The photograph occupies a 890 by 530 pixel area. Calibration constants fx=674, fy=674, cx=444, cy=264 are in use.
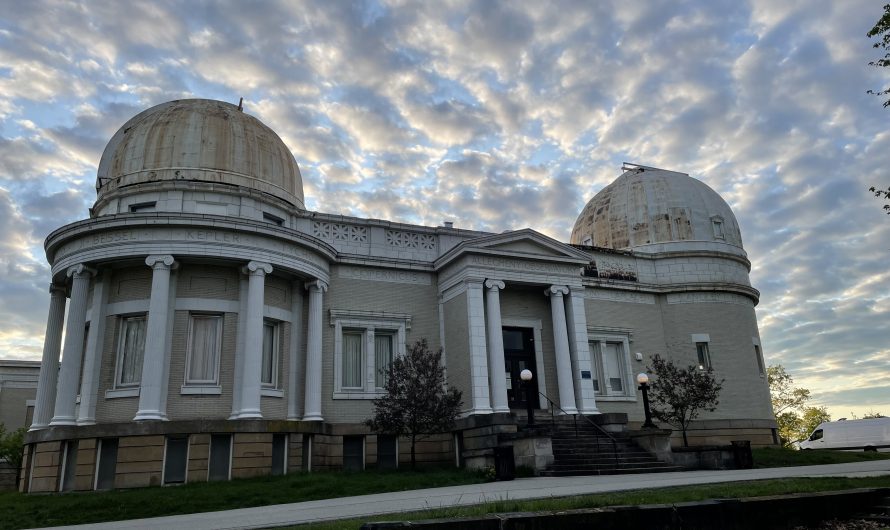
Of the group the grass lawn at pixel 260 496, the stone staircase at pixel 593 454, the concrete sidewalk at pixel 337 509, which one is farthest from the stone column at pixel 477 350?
the concrete sidewalk at pixel 337 509

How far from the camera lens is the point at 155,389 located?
21.0 metres

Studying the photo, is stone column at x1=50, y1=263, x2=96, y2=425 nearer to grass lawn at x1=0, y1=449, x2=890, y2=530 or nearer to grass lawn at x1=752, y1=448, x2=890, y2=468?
grass lawn at x1=0, y1=449, x2=890, y2=530

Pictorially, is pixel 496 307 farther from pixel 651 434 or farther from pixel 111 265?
A: pixel 111 265

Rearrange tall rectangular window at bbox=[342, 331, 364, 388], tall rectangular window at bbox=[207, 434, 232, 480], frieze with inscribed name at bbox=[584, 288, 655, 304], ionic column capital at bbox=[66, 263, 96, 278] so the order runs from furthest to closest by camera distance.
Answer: frieze with inscribed name at bbox=[584, 288, 655, 304]
tall rectangular window at bbox=[342, 331, 364, 388]
ionic column capital at bbox=[66, 263, 96, 278]
tall rectangular window at bbox=[207, 434, 232, 480]

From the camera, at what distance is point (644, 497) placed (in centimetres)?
1140

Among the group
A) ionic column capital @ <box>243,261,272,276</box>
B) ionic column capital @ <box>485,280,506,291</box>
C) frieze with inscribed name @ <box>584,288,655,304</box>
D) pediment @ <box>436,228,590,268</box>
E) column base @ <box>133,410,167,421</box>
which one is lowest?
column base @ <box>133,410,167,421</box>

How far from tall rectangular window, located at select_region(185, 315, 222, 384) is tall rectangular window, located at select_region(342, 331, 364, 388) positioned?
486cm

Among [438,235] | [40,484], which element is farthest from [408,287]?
[40,484]

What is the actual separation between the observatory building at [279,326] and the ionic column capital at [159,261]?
0.16 ft

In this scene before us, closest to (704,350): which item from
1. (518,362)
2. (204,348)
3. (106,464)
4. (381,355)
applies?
(518,362)

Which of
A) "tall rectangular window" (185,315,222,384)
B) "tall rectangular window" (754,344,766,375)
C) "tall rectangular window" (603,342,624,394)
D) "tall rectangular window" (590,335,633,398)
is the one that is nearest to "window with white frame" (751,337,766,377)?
"tall rectangular window" (754,344,766,375)

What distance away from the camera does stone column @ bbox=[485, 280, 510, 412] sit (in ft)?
80.8

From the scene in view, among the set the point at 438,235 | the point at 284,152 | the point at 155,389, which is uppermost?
the point at 284,152

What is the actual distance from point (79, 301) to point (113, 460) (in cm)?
540
